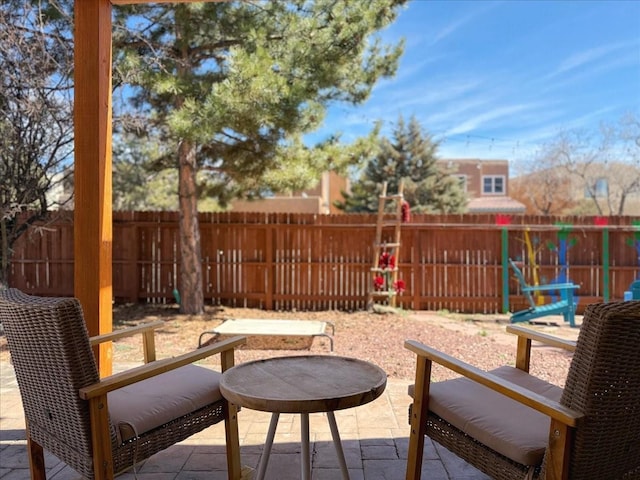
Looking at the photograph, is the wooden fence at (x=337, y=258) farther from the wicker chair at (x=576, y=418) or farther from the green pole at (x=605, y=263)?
the wicker chair at (x=576, y=418)

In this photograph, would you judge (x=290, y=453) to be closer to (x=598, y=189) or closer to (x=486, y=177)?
(x=598, y=189)

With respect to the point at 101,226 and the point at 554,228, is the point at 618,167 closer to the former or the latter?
the point at 554,228

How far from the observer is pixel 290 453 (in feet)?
7.83

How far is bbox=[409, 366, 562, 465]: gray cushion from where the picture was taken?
5.01 ft

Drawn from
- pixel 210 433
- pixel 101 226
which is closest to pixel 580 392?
pixel 210 433

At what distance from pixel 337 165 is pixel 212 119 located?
211cm

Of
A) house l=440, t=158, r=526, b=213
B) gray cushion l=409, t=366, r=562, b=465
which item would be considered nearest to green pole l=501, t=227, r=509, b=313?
gray cushion l=409, t=366, r=562, b=465

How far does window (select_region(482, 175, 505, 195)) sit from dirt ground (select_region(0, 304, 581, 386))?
54.9 feet

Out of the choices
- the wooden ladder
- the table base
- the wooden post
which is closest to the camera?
the table base

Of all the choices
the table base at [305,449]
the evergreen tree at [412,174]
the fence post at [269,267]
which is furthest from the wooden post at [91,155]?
the evergreen tree at [412,174]

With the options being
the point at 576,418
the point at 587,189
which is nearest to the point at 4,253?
the point at 576,418

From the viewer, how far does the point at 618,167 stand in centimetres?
1780

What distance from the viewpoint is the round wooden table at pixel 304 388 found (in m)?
1.64

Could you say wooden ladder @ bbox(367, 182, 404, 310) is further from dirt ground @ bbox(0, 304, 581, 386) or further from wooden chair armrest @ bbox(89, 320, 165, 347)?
wooden chair armrest @ bbox(89, 320, 165, 347)
